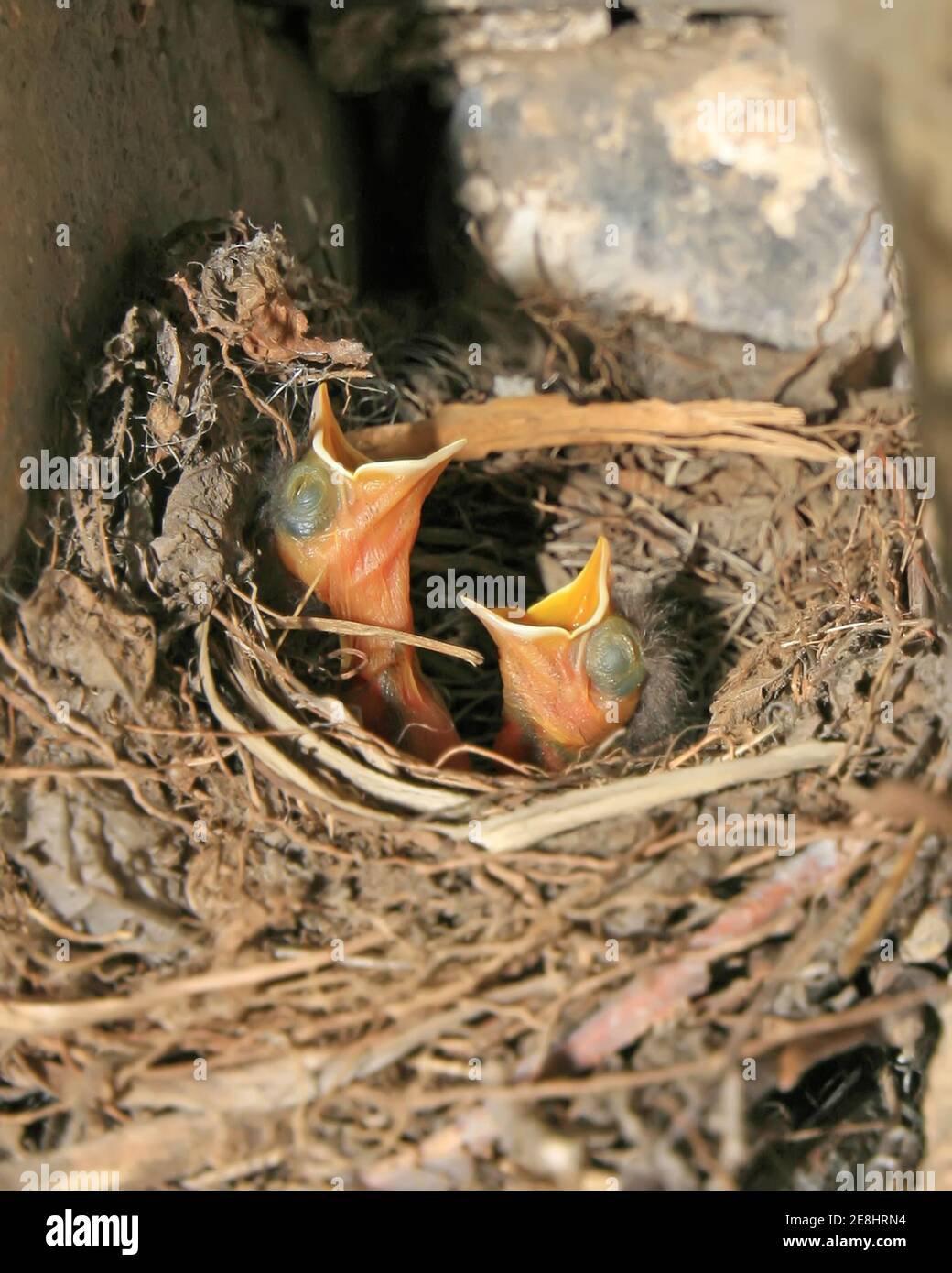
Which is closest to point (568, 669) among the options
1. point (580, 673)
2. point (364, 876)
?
point (580, 673)

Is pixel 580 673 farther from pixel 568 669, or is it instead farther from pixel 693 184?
pixel 693 184

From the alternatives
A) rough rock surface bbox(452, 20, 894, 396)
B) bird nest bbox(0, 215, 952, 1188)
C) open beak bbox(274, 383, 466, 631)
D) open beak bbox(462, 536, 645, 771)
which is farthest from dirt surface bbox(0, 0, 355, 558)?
open beak bbox(462, 536, 645, 771)

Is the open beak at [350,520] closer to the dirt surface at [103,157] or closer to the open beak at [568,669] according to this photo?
the open beak at [568,669]

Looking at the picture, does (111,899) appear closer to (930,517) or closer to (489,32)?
(930,517)

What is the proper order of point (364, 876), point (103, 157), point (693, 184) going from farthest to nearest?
point (693, 184), point (103, 157), point (364, 876)

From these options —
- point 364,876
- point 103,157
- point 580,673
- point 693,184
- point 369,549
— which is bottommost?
point 364,876

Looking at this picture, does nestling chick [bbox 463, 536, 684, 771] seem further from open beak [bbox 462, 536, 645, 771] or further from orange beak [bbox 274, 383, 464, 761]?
orange beak [bbox 274, 383, 464, 761]

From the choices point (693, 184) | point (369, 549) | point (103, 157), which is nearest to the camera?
point (103, 157)

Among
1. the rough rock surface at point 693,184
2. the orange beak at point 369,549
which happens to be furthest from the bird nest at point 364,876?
the rough rock surface at point 693,184

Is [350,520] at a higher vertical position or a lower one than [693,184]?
lower
